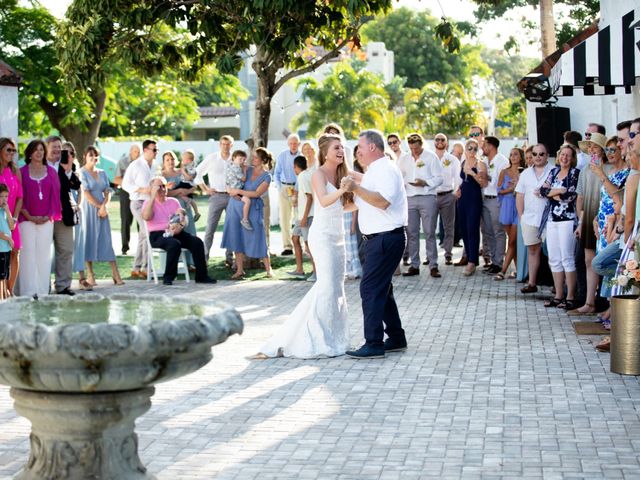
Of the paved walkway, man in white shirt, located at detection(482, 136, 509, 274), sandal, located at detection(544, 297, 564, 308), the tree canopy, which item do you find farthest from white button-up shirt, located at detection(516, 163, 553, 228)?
the tree canopy

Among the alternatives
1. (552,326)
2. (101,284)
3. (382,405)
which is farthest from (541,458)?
(101,284)

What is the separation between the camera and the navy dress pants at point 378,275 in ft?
33.3

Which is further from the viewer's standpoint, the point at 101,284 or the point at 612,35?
the point at 101,284

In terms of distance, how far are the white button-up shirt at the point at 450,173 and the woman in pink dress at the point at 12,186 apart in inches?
282

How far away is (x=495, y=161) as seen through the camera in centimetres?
1781

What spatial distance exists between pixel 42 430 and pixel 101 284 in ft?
37.4

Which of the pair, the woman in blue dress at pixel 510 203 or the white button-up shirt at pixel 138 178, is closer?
the woman in blue dress at pixel 510 203

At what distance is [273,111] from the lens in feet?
260

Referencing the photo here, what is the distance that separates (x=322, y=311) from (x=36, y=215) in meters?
4.96

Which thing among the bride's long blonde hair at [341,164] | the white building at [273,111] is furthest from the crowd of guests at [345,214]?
the white building at [273,111]

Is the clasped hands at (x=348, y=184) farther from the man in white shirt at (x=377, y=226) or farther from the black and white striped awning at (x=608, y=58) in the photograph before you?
the black and white striped awning at (x=608, y=58)

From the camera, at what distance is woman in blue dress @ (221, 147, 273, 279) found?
17.6 m

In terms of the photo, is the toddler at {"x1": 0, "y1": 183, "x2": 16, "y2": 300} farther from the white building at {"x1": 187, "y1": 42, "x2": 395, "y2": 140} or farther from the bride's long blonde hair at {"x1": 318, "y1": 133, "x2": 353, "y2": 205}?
the white building at {"x1": 187, "y1": 42, "x2": 395, "y2": 140}

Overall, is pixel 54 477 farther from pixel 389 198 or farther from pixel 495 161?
pixel 495 161
